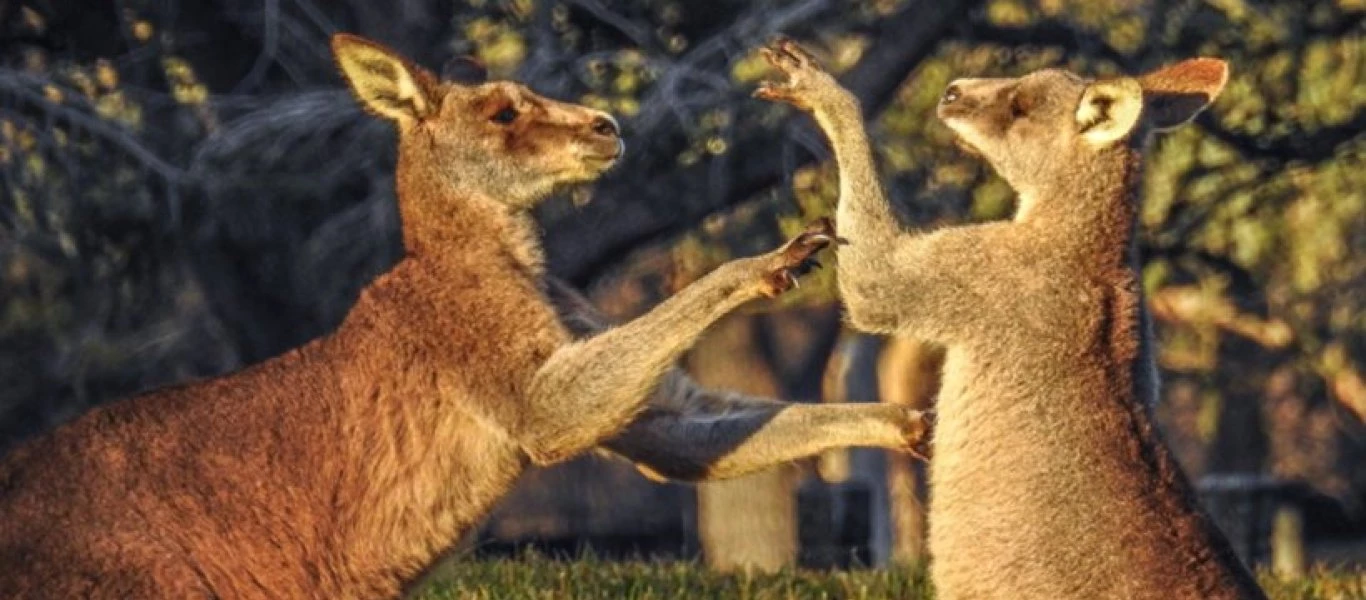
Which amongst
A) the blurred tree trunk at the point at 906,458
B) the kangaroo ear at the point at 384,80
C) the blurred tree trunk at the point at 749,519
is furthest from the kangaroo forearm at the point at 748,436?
the blurred tree trunk at the point at 749,519

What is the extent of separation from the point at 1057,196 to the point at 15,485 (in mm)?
2967

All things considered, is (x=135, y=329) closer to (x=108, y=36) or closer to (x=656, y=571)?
(x=108, y=36)

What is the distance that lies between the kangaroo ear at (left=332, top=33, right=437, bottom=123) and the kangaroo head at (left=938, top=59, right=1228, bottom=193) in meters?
1.53

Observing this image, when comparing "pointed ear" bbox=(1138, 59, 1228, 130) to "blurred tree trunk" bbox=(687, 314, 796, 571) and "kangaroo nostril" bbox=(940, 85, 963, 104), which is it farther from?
"blurred tree trunk" bbox=(687, 314, 796, 571)

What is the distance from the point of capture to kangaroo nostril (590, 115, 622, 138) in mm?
8312

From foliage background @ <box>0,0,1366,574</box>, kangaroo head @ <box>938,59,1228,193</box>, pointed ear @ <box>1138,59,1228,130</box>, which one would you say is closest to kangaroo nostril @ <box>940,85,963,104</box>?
kangaroo head @ <box>938,59,1228,193</box>

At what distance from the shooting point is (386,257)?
16.2 m

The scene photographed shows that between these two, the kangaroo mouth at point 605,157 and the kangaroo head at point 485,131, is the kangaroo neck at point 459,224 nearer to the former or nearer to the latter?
the kangaroo head at point 485,131

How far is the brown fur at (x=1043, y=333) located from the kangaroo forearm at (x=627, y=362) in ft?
2.06

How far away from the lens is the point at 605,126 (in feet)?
27.3

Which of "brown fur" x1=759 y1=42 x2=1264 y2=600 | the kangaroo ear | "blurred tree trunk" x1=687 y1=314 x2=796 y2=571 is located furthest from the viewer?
"blurred tree trunk" x1=687 y1=314 x2=796 y2=571

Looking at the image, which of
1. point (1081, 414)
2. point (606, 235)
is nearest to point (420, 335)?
point (1081, 414)

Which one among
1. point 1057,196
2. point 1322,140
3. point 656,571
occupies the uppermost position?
point 1322,140

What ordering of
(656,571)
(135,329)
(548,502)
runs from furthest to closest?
(548,502) < (135,329) < (656,571)
